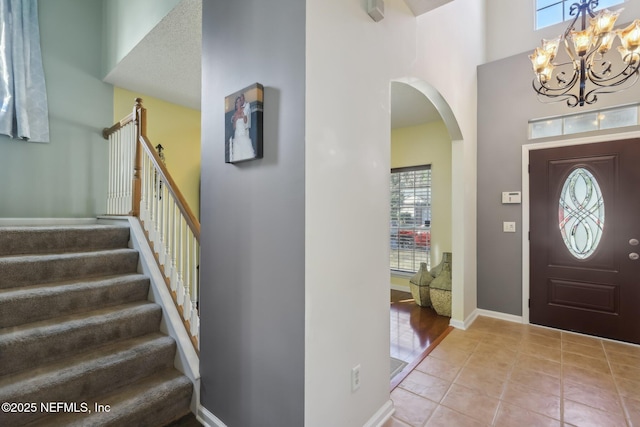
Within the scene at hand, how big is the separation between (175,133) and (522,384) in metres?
4.97

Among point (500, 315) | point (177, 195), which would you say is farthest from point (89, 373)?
point (500, 315)

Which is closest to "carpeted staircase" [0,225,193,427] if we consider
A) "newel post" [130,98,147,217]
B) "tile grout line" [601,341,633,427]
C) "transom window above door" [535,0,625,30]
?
"newel post" [130,98,147,217]

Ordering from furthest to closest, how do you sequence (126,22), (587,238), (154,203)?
1. (126,22)
2. (587,238)
3. (154,203)

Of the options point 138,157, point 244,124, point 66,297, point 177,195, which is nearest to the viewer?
point 244,124

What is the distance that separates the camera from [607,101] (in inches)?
115

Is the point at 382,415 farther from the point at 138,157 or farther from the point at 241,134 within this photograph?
the point at 138,157

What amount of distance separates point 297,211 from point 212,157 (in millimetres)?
833

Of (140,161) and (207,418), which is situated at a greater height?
(140,161)

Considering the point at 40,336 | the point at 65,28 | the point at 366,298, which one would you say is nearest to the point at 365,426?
the point at 366,298

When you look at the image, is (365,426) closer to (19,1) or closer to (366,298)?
(366,298)

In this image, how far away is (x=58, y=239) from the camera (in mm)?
2365

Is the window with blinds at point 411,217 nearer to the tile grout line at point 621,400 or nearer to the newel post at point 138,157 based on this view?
the tile grout line at point 621,400

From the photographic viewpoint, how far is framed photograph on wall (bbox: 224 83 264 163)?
1.44 metres

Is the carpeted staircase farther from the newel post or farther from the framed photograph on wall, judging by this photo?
the framed photograph on wall
